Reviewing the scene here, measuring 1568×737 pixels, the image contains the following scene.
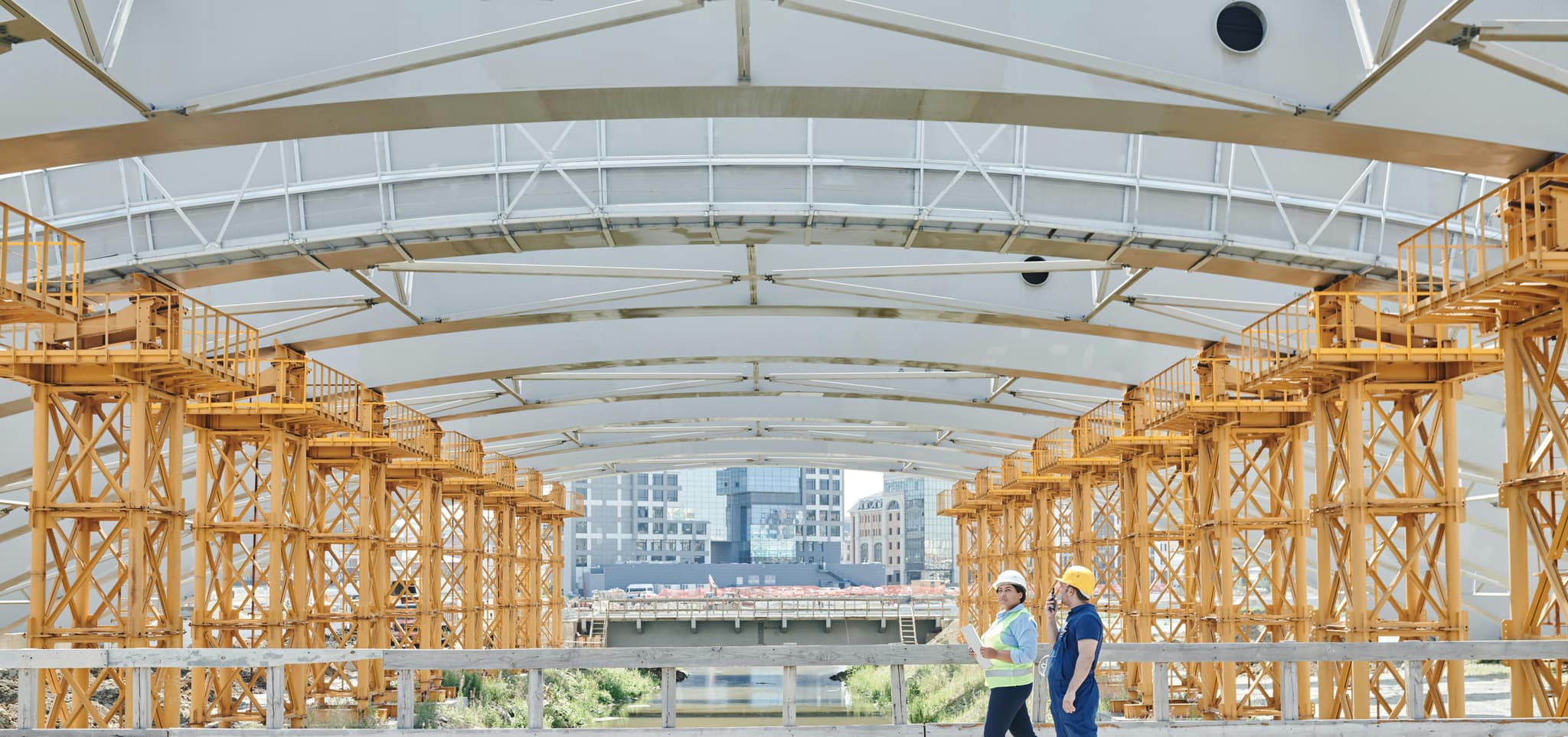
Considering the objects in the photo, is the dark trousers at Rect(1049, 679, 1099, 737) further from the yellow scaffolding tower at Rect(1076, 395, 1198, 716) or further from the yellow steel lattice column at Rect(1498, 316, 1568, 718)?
the yellow scaffolding tower at Rect(1076, 395, 1198, 716)

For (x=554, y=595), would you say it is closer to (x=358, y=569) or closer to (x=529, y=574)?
(x=529, y=574)

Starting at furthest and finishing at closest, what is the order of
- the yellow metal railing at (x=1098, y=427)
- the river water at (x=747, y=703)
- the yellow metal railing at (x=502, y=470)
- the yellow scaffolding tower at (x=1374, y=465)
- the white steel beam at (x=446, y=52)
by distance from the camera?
1. the river water at (x=747, y=703)
2. the yellow metal railing at (x=502, y=470)
3. the yellow metal railing at (x=1098, y=427)
4. the yellow scaffolding tower at (x=1374, y=465)
5. the white steel beam at (x=446, y=52)

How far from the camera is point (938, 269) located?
2491 centimetres

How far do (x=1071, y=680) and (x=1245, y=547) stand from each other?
21.9m

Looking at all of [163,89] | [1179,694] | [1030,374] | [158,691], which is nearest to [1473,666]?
[1179,694]

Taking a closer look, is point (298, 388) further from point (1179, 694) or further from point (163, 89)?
point (1179, 694)

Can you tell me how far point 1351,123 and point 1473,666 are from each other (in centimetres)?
3864

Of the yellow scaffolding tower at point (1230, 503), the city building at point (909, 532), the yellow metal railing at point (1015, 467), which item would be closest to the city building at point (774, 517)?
the city building at point (909, 532)

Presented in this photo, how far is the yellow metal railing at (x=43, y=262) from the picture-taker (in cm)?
1549

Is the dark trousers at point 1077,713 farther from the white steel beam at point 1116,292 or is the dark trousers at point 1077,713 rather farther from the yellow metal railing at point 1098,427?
the yellow metal railing at point 1098,427

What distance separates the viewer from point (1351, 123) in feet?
48.6

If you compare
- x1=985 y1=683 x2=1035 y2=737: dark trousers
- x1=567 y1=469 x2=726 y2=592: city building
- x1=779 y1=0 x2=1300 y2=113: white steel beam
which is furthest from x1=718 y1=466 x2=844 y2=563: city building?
x1=985 y1=683 x2=1035 y2=737: dark trousers

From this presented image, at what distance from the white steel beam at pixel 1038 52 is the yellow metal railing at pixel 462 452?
91.2 ft

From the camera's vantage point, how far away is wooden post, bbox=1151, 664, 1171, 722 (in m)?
12.9
